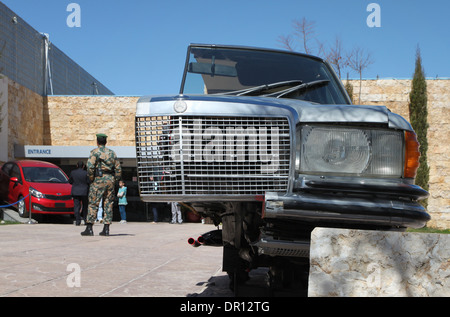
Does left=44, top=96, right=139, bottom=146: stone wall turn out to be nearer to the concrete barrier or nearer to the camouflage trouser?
the camouflage trouser

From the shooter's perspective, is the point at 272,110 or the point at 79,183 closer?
the point at 272,110

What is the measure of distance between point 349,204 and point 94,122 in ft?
80.0

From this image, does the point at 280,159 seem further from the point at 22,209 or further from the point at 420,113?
the point at 420,113

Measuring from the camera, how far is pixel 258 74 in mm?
4758

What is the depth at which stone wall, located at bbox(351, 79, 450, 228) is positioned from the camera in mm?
22609

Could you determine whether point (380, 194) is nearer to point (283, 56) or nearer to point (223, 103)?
point (223, 103)

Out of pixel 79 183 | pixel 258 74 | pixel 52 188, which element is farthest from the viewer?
pixel 52 188

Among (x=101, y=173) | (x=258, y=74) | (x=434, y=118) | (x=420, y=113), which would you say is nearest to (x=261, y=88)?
(x=258, y=74)

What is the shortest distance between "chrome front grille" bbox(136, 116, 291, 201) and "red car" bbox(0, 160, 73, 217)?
50.4 ft

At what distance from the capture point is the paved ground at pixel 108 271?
469cm

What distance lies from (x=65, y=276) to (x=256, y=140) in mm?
3153

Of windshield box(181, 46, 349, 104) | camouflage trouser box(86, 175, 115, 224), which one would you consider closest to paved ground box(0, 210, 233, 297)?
camouflage trouser box(86, 175, 115, 224)

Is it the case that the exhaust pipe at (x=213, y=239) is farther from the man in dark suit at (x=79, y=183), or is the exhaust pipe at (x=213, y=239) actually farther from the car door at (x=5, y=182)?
the car door at (x=5, y=182)

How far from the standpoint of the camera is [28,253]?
7516mm
